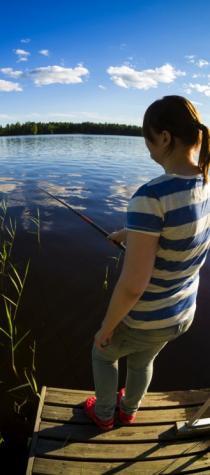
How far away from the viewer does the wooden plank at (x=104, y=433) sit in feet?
9.47

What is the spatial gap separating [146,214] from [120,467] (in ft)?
7.02

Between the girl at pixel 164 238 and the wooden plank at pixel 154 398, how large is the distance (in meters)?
1.25

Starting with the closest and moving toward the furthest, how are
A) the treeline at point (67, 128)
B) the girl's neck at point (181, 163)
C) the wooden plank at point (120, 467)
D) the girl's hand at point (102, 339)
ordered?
the girl's neck at point (181, 163) < the girl's hand at point (102, 339) < the wooden plank at point (120, 467) < the treeline at point (67, 128)

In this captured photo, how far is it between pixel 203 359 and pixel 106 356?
2.78 metres

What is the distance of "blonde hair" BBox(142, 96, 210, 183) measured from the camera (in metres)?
1.72

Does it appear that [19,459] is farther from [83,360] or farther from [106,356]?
[106,356]

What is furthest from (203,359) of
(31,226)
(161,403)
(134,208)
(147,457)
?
(31,226)

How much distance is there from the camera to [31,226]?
9.11m

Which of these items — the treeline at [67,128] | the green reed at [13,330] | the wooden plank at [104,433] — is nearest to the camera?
the wooden plank at [104,433]

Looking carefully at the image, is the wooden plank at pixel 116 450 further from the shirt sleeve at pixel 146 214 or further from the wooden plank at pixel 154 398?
the shirt sleeve at pixel 146 214

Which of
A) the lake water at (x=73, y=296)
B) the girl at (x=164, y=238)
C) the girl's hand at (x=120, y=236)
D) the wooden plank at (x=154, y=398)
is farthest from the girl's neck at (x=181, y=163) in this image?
the lake water at (x=73, y=296)

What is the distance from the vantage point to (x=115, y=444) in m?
2.86

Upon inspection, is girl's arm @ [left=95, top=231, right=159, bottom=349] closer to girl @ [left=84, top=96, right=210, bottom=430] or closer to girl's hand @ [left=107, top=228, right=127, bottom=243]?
girl @ [left=84, top=96, right=210, bottom=430]

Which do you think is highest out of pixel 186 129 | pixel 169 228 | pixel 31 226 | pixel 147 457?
pixel 186 129
